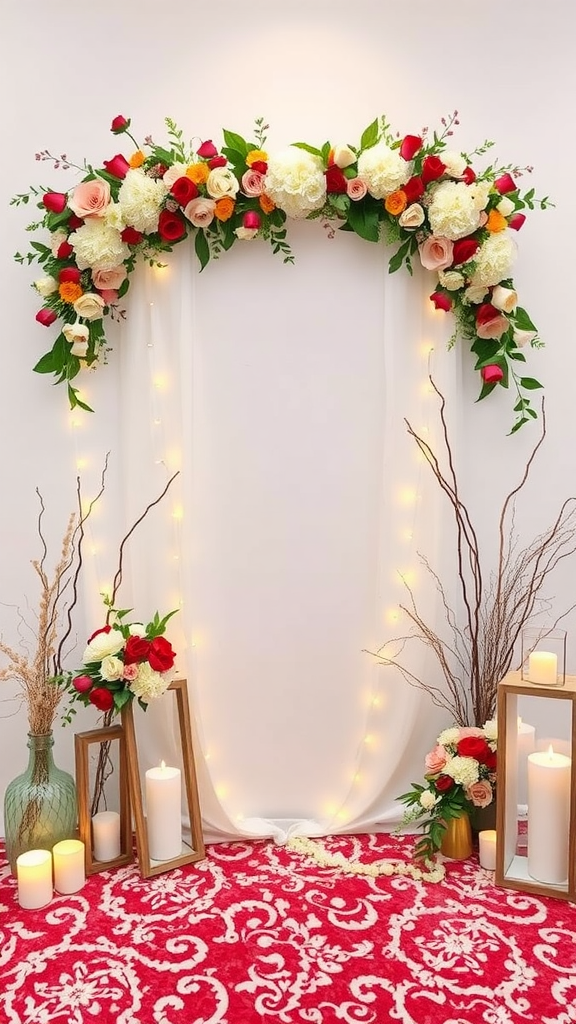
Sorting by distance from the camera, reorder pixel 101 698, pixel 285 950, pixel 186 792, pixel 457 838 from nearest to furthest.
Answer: pixel 285 950, pixel 101 698, pixel 457 838, pixel 186 792

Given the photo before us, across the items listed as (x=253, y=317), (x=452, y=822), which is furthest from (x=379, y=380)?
(x=452, y=822)

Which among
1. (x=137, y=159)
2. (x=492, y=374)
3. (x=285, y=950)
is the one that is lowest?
(x=285, y=950)

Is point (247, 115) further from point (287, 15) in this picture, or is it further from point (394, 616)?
point (394, 616)

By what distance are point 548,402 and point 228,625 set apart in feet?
4.03

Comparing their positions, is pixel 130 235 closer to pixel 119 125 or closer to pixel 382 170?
pixel 119 125

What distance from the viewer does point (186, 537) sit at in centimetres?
247

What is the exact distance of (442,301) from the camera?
2.40 meters

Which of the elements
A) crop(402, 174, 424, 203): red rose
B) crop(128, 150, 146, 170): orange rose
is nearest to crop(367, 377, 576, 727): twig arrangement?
crop(402, 174, 424, 203): red rose

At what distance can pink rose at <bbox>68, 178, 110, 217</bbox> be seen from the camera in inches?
91.1

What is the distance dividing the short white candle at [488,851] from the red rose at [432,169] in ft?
6.15

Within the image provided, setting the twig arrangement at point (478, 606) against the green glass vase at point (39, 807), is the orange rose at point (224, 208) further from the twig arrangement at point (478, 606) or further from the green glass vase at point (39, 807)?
the green glass vase at point (39, 807)

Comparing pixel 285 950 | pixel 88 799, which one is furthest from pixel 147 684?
pixel 285 950

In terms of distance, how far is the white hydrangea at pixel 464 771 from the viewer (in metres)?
2.26

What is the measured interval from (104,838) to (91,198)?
182 cm
